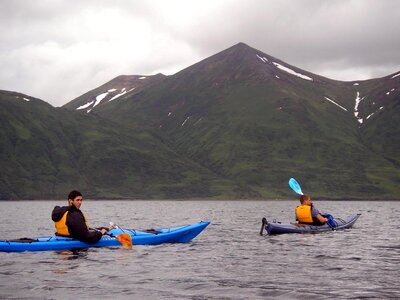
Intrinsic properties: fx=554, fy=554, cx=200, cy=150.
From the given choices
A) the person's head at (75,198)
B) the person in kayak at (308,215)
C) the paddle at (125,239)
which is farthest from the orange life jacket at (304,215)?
the person's head at (75,198)

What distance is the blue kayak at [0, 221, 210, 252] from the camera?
1058 inches


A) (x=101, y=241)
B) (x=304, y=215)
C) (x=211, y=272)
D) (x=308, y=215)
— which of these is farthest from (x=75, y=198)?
(x=308, y=215)

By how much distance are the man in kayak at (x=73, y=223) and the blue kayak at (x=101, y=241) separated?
1.39ft

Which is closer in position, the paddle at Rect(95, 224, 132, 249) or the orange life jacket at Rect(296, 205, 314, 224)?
the paddle at Rect(95, 224, 132, 249)

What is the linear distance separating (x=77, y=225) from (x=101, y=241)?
2.20 meters

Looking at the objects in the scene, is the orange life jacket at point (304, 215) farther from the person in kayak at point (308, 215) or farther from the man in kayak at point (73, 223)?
the man in kayak at point (73, 223)

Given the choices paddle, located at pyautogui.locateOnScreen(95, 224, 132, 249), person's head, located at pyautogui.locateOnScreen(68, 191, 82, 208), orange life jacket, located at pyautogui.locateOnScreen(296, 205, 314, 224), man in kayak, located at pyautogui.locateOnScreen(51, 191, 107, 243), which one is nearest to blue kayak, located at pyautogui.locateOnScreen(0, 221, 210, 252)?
man in kayak, located at pyautogui.locateOnScreen(51, 191, 107, 243)

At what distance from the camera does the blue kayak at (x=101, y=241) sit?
26.9 m

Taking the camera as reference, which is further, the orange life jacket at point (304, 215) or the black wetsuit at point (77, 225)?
the orange life jacket at point (304, 215)

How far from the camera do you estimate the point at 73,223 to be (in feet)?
86.2

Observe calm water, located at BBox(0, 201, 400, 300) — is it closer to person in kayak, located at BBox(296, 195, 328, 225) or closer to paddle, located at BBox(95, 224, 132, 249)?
paddle, located at BBox(95, 224, 132, 249)

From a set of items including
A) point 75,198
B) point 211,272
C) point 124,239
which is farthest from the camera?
point 124,239

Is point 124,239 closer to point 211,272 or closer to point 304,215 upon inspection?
point 211,272

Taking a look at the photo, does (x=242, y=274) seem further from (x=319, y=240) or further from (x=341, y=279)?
(x=319, y=240)
